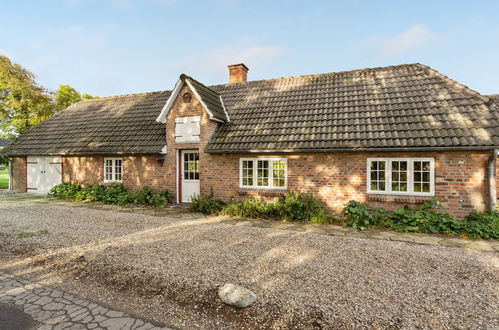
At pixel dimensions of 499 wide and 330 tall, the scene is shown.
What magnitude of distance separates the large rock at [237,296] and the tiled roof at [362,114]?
6.05 meters

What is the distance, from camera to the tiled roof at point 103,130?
12.4 metres

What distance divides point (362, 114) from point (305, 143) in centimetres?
258

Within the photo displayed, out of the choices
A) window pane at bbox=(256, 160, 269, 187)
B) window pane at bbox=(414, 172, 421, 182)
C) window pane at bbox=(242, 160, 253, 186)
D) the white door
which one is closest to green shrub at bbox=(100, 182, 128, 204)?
the white door

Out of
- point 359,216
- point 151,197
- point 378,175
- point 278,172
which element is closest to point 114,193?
point 151,197

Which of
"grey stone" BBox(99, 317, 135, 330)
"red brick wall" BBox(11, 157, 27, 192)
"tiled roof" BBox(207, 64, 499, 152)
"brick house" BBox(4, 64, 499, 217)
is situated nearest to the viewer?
"grey stone" BBox(99, 317, 135, 330)

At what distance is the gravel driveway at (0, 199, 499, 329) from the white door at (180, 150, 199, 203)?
384 cm

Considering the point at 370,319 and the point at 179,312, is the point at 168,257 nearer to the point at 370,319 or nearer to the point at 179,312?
the point at 179,312

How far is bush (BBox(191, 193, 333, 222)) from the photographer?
874 cm

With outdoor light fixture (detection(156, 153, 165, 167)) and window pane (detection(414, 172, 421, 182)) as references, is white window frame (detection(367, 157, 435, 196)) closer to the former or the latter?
window pane (detection(414, 172, 421, 182))

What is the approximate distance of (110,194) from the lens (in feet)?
39.6

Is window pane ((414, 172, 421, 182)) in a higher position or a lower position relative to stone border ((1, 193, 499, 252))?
higher

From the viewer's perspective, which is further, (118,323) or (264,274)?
(264,274)

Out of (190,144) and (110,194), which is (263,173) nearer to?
(190,144)

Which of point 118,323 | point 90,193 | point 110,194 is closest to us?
point 118,323
